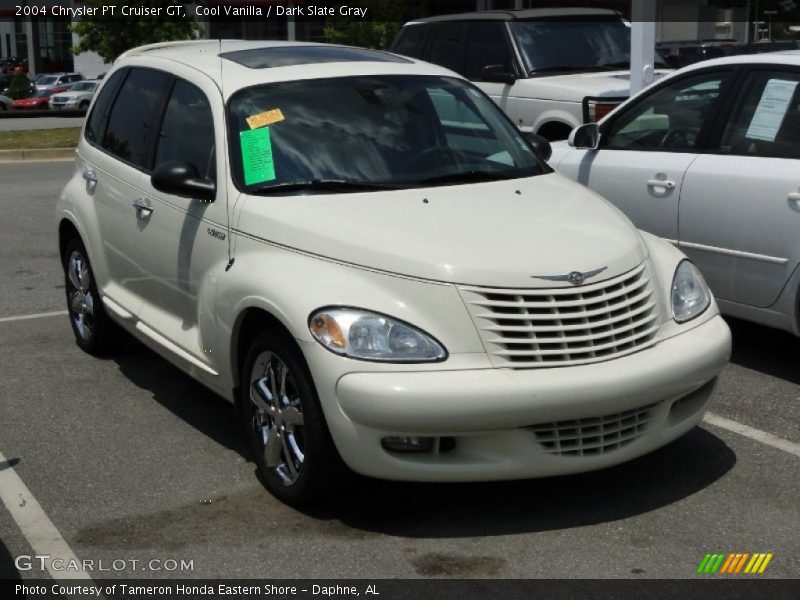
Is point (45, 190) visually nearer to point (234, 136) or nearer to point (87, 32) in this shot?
point (234, 136)

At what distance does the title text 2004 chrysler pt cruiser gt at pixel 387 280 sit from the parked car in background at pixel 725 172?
1.18 metres

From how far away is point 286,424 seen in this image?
4.79 meters

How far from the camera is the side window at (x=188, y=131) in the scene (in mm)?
5664

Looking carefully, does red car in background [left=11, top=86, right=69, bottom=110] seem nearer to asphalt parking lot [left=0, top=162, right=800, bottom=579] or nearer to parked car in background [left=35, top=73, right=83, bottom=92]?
parked car in background [left=35, top=73, right=83, bottom=92]

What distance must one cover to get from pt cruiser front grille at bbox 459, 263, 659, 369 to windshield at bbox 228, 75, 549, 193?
1.06m

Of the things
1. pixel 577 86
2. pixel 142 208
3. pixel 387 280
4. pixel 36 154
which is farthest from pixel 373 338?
pixel 36 154

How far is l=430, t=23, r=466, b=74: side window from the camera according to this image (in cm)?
1291

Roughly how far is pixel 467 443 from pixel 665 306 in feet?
3.60

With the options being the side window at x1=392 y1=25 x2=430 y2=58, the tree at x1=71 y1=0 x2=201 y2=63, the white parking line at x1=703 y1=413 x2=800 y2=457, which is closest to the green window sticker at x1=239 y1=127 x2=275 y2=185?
the white parking line at x1=703 y1=413 x2=800 y2=457

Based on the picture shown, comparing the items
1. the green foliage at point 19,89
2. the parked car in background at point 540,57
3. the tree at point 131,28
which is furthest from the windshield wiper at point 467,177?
the green foliage at point 19,89

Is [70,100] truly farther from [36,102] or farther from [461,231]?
[461,231]

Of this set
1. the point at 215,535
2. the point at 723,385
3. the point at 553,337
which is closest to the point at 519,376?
the point at 553,337

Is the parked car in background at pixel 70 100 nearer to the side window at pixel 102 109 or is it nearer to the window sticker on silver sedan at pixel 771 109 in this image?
the side window at pixel 102 109

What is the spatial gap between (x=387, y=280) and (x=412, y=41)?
944cm
